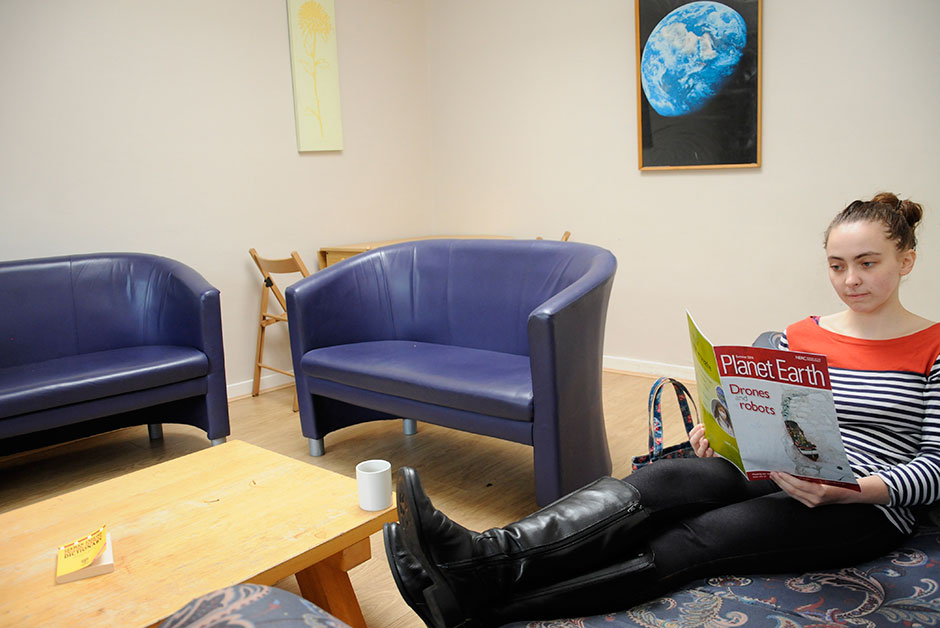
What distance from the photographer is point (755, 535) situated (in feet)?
4.67

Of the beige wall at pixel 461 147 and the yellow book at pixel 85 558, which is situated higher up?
the beige wall at pixel 461 147

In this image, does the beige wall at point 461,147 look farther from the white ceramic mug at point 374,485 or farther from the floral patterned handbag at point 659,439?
the white ceramic mug at point 374,485

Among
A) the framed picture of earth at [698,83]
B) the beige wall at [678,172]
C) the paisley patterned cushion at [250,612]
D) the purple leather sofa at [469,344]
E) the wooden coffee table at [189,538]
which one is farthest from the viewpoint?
the framed picture of earth at [698,83]

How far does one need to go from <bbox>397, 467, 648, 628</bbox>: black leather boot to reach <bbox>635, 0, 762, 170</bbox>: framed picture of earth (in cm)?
274

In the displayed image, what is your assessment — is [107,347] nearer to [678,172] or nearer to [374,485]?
[374,485]

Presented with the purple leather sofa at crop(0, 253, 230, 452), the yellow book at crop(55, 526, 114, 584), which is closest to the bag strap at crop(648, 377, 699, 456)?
the yellow book at crop(55, 526, 114, 584)

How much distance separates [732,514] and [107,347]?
2872 millimetres

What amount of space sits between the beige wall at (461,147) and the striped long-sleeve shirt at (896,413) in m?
2.13

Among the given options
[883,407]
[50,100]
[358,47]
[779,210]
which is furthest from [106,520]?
[358,47]

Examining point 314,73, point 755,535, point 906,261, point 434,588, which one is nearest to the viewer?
point 434,588

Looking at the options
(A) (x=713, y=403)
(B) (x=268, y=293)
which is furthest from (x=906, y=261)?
Answer: (B) (x=268, y=293)

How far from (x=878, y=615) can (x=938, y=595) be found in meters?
0.13

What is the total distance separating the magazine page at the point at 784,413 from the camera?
1254 millimetres

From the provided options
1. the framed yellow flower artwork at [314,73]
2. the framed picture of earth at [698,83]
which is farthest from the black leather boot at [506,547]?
the framed yellow flower artwork at [314,73]
